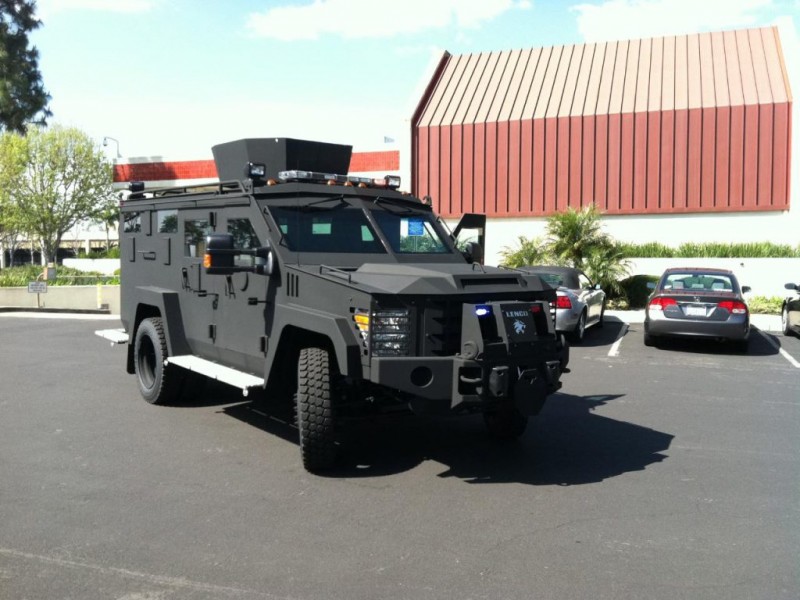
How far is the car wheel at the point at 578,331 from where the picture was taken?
14212 mm

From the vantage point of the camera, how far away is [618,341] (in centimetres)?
1499

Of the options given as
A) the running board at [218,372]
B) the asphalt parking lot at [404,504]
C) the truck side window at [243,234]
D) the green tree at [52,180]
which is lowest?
the asphalt parking lot at [404,504]

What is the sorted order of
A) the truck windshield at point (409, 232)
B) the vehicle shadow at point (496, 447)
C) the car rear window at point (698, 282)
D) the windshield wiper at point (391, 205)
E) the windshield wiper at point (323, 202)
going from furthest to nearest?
the car rear window at point (698, 282) → the windshield wiper at point (391, 205) → the truck windshield at point (409, 232) → the windshield wiper at point (323, 202) → the vehicle shadow at point (496, 447)

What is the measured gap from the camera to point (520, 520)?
512 cm

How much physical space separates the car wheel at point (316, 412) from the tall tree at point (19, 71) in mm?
34974

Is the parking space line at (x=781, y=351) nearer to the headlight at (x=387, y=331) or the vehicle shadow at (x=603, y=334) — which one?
the vehicle shadow at (x=603, y=334)

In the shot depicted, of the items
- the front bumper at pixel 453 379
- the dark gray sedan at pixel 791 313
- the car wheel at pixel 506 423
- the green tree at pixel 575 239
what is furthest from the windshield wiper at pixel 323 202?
the green tree at pixel 575 239

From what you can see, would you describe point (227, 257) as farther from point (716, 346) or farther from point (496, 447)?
point (716, 346)

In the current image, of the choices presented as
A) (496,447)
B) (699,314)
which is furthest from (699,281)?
(496,447)

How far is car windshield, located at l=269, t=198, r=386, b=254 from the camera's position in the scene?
22.8 ft

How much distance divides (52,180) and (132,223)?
35804 millimetres

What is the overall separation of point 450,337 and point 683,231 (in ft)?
70.7

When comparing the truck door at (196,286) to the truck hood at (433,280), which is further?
the truck door at (196,286)

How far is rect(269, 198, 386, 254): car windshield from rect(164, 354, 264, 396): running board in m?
1.17
